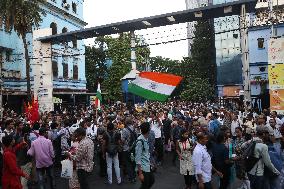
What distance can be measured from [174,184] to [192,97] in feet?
138

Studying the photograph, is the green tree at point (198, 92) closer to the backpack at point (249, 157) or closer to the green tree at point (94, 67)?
the green tree at point (94, 67)

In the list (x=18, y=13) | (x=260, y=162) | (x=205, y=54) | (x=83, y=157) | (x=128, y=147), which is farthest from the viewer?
(x=205, y=54)

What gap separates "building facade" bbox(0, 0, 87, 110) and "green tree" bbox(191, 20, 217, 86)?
21.9 m

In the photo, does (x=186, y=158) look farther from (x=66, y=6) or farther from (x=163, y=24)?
(x=66, y=6)

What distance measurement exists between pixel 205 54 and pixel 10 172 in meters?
55.7

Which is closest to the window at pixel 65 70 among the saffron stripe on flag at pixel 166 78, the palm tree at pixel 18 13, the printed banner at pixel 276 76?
the palm tree at pixel 18 13

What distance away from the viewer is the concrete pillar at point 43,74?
24516mm

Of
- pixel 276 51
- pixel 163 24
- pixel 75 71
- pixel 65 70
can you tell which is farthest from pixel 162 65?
pixel 276 51

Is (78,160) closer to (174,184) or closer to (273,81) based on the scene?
(174,184)

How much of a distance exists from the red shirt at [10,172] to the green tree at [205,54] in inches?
2144

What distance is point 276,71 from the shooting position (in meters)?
14.7

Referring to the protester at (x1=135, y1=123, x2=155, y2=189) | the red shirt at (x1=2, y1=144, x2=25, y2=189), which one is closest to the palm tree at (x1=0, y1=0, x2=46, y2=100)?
the red shirt at (x1=2, y1=144, x2=25, y2=189)

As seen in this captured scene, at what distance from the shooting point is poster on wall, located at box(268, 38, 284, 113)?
1448 centimetres

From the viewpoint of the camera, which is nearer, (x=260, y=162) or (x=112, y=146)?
(x=260, y=162)
